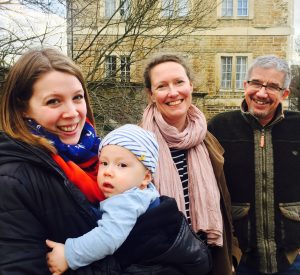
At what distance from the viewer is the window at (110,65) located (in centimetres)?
1055

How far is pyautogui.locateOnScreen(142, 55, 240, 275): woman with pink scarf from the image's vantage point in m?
2.54

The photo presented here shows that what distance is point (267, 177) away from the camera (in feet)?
9.80

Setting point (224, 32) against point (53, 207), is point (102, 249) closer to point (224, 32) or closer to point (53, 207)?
point (53, 207)

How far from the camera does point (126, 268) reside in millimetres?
1670

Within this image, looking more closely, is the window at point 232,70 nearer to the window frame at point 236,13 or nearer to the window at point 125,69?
the window frame at point 236,13

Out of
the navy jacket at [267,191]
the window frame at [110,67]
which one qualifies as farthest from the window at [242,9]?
the navy jacket at [267,191]

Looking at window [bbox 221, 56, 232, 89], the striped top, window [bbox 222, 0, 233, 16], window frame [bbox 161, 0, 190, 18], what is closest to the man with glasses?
the striped top

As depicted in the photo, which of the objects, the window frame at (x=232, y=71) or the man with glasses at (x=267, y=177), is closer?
the man with glasses at (x=267, y=177)

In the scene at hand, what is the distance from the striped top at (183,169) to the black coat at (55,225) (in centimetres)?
75

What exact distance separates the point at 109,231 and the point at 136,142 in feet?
1.53

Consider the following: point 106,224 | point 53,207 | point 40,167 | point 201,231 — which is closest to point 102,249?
point 106,224

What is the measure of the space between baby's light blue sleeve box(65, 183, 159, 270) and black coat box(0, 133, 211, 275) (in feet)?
A: 0.13

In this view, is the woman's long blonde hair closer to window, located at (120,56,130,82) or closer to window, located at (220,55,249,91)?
window, located at (120,56,130,82)

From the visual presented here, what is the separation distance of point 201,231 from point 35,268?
1288mm
